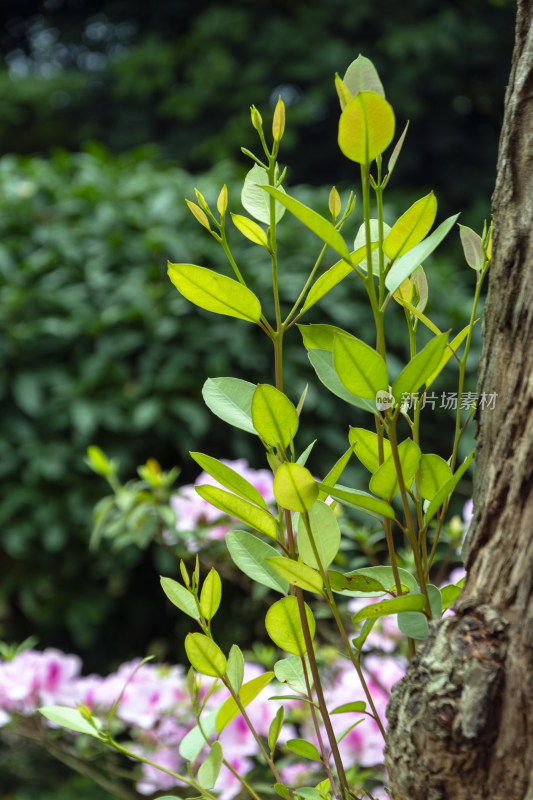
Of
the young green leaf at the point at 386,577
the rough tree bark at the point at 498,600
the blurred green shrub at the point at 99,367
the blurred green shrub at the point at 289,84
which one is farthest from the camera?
the blurred green shrub at the point at 289,84

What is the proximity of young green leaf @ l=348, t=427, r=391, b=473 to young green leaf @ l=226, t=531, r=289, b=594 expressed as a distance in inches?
3.6

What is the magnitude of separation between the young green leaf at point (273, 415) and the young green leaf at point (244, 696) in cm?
17

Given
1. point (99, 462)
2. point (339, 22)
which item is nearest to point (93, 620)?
point (99, 462)

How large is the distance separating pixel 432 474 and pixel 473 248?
17 centimetres

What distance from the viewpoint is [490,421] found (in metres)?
0.44

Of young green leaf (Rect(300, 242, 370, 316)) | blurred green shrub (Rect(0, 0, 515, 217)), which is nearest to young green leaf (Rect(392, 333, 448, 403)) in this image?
young green leaf (Rect(300, 242, 370, 316))

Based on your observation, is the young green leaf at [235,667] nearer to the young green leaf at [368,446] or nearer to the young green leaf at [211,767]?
the young green leaf at [211,767]

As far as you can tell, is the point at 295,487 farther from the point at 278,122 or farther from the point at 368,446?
the point at 278,122

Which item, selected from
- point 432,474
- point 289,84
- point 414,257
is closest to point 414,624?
point 432,474

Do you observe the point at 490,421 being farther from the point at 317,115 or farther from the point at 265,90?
the point at 317,115

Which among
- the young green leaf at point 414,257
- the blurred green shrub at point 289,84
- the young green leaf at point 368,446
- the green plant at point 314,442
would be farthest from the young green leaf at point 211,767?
the blurred green shrub at point 289,84

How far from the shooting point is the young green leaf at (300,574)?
1.46 feet

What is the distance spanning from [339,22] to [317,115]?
101 cm

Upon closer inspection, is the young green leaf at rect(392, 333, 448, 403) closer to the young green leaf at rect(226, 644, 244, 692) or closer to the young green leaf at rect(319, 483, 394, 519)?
the young green leaf at rect(319, 483, 394, 519)
